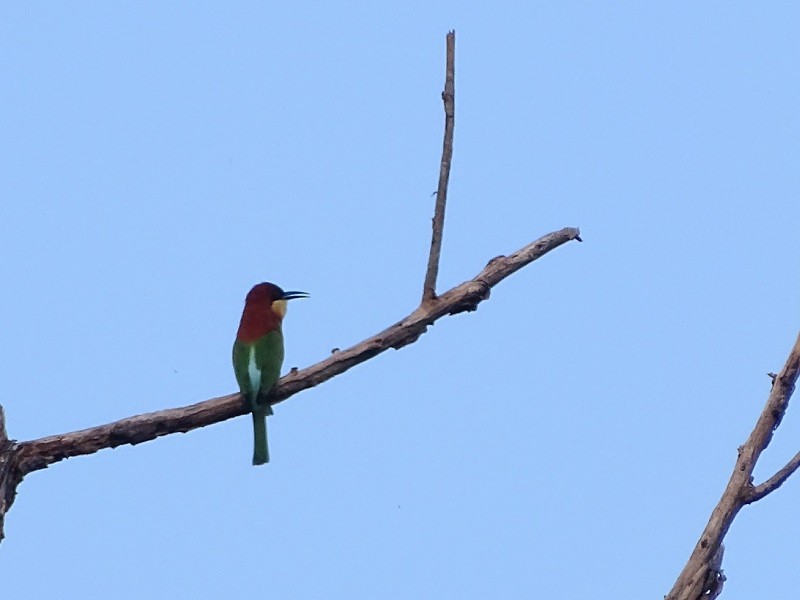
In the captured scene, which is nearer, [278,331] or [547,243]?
[547,243]

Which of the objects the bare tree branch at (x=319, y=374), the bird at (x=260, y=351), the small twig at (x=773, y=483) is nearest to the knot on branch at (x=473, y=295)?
the bare tree branch at (x=319, y=374)

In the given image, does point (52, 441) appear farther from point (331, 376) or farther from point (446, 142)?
point (446, 142)

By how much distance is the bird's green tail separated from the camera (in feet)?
17.3

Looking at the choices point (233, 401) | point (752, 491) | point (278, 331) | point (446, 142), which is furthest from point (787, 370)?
point (278, 331)

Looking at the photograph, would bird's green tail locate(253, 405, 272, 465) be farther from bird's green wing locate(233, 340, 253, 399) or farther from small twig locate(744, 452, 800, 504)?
small twig locate(744, 452, 800, 504)

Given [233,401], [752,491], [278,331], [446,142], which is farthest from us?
[278,331]

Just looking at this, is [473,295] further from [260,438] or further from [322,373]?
[260,438]

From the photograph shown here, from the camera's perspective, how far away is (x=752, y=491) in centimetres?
388

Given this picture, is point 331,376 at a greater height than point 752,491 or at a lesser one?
greater

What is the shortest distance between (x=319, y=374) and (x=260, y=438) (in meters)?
0.80

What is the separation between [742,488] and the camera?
12.7 feet

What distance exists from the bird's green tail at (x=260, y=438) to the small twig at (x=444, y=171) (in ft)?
3.36

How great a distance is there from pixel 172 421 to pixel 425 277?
1080mm

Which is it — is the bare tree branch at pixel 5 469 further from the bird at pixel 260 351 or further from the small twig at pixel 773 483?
the small twig at pixel 773 483
